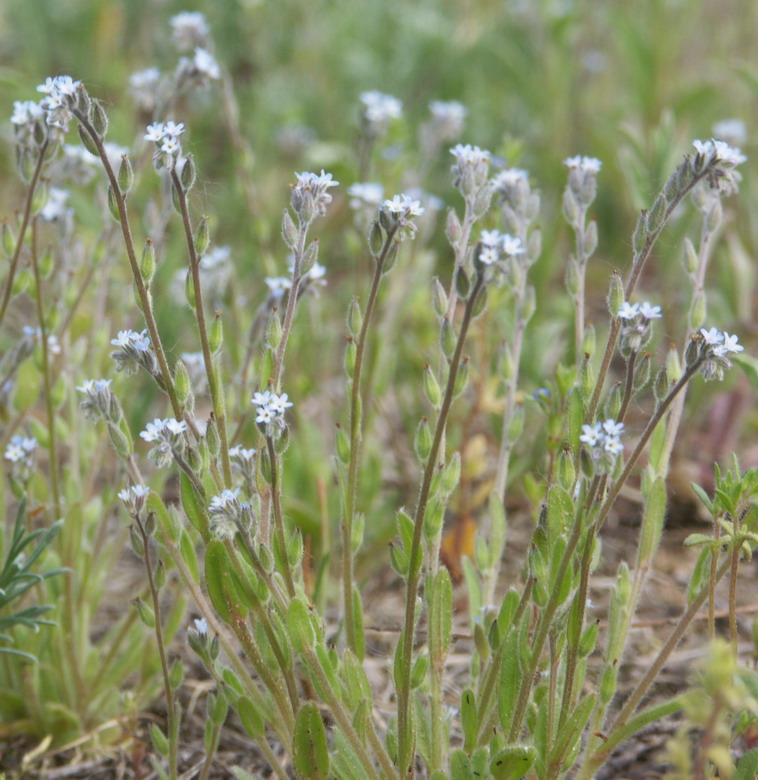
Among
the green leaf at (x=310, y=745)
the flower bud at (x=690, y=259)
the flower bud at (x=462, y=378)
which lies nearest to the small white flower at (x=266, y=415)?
the flower bud at (x=462, y=378)

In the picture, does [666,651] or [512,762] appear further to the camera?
[666,651]

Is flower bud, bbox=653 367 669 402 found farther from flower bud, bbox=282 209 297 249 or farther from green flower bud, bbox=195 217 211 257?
green flower bud, bbox=195 217 211 257

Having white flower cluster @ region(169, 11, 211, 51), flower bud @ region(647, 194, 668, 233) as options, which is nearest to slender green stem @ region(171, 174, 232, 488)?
flower bud @ region(647, 194, 668, 233)

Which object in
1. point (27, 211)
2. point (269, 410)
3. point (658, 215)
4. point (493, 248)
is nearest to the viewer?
point (493, 248)

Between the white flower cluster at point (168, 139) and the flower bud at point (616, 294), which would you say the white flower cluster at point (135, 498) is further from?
the flower bud at point (616, 294)

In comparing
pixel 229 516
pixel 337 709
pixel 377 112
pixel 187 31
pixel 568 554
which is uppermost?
pixel 187 31

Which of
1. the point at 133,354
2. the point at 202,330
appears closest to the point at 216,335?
the point at 202,330

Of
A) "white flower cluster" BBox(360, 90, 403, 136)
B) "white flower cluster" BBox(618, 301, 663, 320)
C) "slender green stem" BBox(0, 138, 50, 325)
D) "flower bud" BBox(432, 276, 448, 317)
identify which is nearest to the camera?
"white flower cluster" BBox(618, 301, 663, 320)

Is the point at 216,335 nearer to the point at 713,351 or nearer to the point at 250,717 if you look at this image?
the point at 250,717
